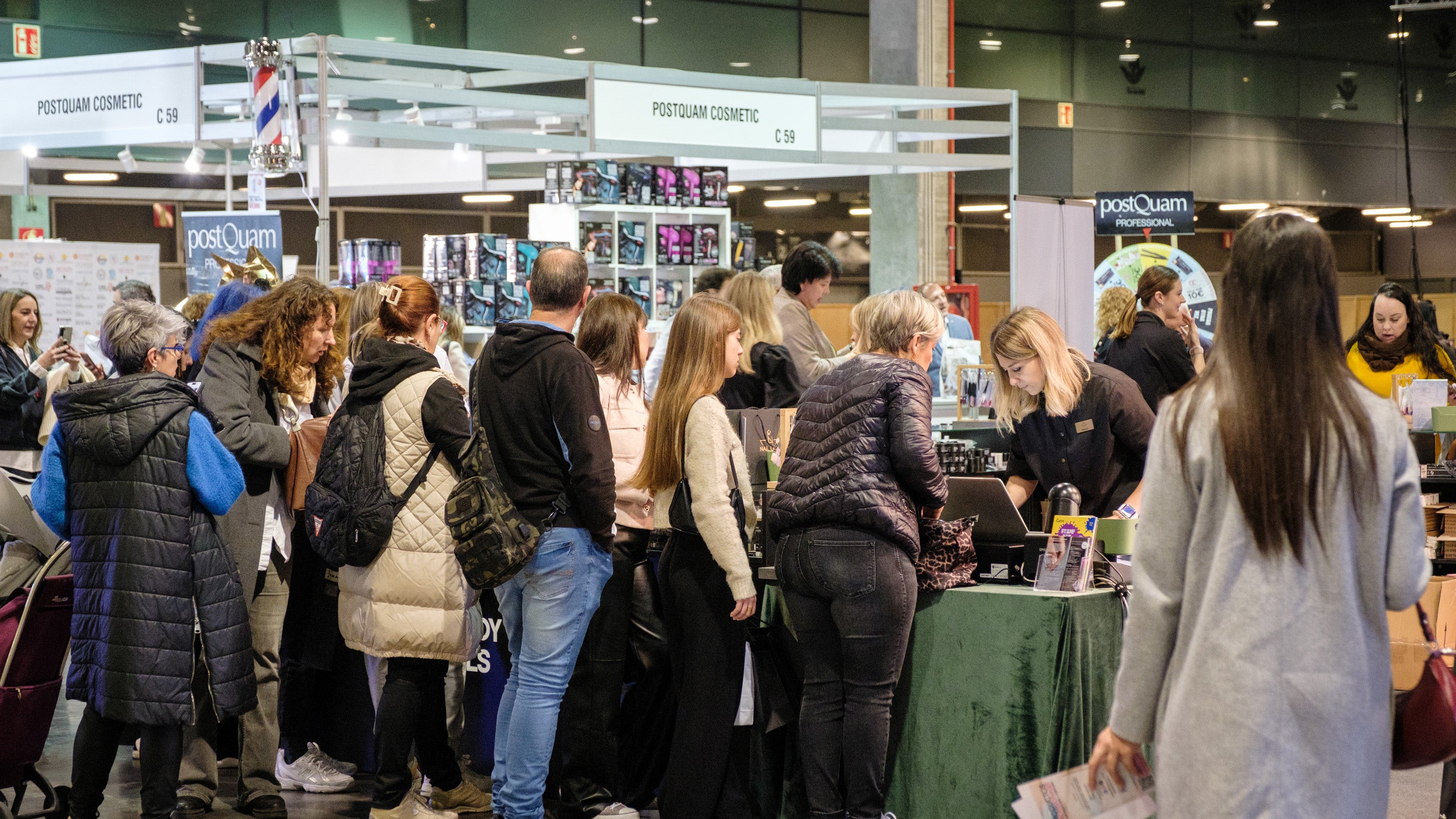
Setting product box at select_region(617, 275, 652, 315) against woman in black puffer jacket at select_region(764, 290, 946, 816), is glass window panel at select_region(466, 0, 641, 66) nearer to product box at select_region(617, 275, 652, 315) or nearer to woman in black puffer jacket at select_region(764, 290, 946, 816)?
product box at select_region(617, 275, 652, 315)

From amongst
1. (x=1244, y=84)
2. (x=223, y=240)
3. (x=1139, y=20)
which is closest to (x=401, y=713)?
(x=223, y=240)

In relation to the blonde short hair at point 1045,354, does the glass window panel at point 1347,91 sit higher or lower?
higher

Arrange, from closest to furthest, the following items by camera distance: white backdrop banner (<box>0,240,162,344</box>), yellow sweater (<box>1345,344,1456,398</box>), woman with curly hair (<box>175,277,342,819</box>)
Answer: woman with curly hair (<box>175,277,342,819</box>), yellow sweater (<box>1345,344,1456,398</box>), white backdrop banner (<box>0,240,162,344</box>)

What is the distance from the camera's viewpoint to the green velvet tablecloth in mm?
3516

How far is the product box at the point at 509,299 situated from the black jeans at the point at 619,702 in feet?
11.1

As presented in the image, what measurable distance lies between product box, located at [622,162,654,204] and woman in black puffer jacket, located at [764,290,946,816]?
14.4 ft

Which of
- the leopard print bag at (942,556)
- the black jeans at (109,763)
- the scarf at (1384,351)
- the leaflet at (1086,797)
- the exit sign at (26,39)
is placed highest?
the exit sign at (26,39)

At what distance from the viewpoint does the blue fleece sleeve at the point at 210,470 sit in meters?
3.70

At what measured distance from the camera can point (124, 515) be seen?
3.64 metres

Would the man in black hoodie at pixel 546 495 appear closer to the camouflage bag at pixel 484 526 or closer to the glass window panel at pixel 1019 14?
the camouflage bag at pixel 484 526

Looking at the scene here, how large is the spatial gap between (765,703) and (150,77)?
14.9 ft

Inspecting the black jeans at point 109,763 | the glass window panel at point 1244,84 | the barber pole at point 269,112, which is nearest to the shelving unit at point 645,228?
the barber pole at point 269,112

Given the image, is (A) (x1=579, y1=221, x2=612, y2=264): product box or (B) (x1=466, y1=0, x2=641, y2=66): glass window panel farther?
(B) (x1=466, y1=0, x2=641, y2=66): glass window panel

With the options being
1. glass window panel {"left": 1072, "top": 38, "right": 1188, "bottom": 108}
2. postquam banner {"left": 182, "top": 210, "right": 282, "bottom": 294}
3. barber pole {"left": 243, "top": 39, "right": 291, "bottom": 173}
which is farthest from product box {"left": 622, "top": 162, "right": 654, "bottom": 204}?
glass window panel {"left": 1072, "top": 38, "right": 1188, "bottom": 108}
